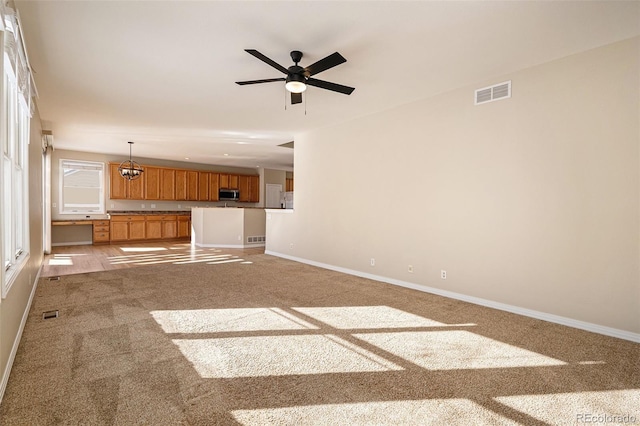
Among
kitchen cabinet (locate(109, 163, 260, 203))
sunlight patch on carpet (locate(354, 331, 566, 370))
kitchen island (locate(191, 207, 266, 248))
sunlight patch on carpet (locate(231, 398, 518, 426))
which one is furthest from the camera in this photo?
kitchen cabinet (locate(109, 163, 260, 203))

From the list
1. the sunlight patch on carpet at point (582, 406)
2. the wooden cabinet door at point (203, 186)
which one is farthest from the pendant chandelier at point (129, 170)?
the sunlight patch on carpet at point (582, 406)

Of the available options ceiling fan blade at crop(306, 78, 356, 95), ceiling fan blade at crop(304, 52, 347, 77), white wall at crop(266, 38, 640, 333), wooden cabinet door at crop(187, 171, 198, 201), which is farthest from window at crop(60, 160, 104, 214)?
ceiling fan blade at crop(304, 52, 347, 77)

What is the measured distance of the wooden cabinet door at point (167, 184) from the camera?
10133 mm

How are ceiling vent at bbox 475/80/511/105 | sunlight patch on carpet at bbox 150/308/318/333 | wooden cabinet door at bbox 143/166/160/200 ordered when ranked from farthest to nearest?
wooden cabinet door at bbox 143/166/160/200
ceiling vent at bbox 475/80/511/105
sunlight patch on carpet at bbox 150/308/318/333

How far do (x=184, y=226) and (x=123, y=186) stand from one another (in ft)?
Answer: 6.61

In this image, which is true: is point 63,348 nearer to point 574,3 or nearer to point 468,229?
point 468,229

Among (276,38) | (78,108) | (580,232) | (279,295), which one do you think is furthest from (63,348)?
(580,232)

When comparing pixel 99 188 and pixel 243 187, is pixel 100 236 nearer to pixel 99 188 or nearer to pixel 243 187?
pixel 99 188

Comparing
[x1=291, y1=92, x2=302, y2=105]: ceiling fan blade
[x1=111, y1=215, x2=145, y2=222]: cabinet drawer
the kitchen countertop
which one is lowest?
[x1=111, y1=215, x2=145, y2=222]: cabinet drawer

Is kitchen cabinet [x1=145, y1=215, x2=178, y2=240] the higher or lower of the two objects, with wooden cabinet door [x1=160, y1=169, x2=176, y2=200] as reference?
lower

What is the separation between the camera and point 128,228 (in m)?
9.38

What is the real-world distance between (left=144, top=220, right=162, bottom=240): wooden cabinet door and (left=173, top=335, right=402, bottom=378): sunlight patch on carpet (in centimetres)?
789

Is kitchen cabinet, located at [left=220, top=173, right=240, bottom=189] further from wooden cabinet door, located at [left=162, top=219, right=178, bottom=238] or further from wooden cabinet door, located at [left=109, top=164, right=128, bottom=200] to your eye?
wooden cabinet door, located at [left=109, top=164, right=128, bottom=200]

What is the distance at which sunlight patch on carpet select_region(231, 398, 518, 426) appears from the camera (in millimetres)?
1769
